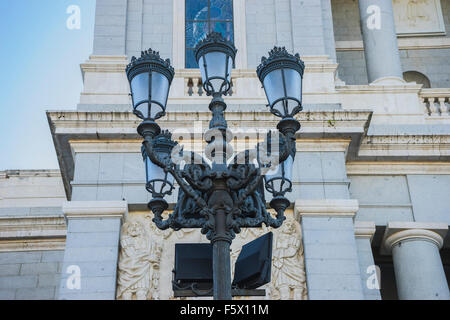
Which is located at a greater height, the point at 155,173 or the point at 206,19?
the point at 206,19

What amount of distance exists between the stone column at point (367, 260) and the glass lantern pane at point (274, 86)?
5133mm

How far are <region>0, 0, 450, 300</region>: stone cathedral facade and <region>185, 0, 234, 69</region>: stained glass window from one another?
0.10 feet

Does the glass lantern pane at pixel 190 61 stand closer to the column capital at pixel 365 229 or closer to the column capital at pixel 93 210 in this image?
the column capital at pixel 93 210

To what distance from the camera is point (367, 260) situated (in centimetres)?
1302

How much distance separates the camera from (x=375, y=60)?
16.9 meters

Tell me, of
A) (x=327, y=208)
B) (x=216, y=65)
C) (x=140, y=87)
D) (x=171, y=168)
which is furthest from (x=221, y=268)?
(x=327, y=208)

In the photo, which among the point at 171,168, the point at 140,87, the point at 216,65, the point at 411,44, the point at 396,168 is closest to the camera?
the point at 171,168

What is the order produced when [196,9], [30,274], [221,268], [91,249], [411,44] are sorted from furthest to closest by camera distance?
[411,44]
[30,274]
[196,9]
[91,249]
[221,268]

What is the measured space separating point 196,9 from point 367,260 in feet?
23.2

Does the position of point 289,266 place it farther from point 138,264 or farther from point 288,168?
point 288,168

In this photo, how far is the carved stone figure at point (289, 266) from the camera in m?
12.2

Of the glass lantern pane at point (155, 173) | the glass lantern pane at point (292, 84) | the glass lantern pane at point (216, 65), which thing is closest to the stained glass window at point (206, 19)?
the glass lantern pane at point (216, 65)
